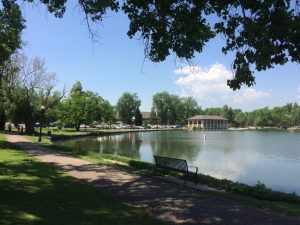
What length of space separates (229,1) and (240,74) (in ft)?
6.23

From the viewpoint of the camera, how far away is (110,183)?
1328 cm

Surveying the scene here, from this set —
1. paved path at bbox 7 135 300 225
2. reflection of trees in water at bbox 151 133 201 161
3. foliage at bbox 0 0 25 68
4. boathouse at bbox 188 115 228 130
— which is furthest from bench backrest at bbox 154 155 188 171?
boathouse at bbox 188 115 228 130

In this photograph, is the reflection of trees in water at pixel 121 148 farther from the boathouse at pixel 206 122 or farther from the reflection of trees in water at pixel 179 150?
the boathouse at pixel 206 122

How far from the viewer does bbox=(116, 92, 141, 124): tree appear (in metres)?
159

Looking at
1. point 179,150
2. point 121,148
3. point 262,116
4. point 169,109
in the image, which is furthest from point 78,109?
point 262,116

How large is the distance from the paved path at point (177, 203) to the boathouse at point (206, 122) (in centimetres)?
14052

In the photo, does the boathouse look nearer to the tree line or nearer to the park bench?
the tree line

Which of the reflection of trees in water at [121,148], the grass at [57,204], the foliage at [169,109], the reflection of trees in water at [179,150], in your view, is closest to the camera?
the grass at [57,204]

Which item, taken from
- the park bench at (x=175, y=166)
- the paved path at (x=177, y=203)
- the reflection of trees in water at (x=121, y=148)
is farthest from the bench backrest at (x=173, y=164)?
the reflection of trees in water at (x=121, y=148)

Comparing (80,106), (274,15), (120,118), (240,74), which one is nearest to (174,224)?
(240,74)

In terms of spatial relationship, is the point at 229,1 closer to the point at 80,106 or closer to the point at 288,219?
the point at 288,219

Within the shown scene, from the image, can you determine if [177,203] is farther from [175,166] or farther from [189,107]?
[189,107]

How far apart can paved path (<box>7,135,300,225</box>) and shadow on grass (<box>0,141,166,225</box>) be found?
1.90ft

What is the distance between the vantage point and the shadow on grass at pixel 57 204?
26.3 ft
